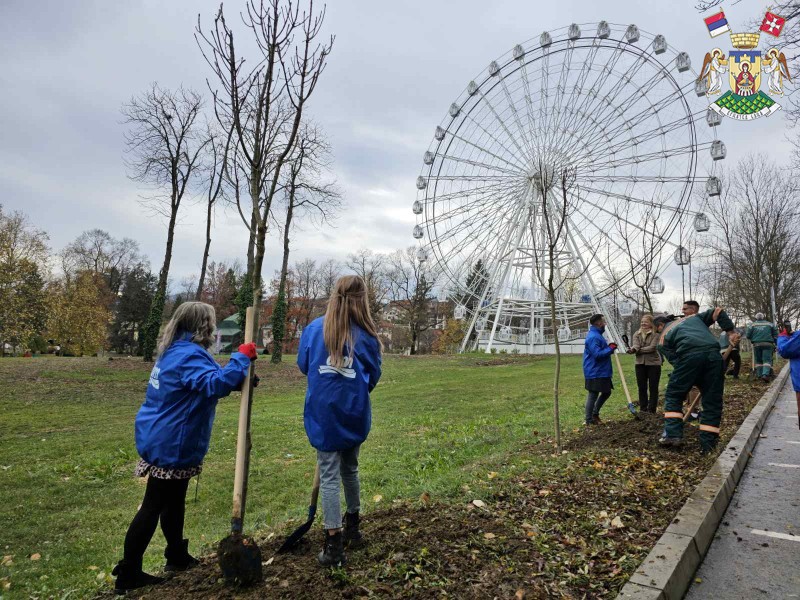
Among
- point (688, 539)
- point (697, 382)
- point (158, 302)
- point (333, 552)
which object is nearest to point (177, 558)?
point (333, 552)

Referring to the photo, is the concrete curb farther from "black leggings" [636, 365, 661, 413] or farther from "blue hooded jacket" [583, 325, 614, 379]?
"black leggings" [636, 365, 661, 413]

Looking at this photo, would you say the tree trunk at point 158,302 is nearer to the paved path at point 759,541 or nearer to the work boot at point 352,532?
A: the work boot at point 352,532

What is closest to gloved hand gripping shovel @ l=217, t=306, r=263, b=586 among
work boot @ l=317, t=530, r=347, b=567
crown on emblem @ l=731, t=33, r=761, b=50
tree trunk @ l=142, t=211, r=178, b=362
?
work boot @ l=317, t=530, r=347, b=567

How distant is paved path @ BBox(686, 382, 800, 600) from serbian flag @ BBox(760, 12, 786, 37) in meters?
6.67

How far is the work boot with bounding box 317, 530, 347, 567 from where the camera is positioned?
3.34 m

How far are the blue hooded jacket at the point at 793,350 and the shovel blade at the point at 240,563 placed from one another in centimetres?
692

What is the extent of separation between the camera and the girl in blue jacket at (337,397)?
3438mm

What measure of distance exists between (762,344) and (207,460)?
15147 mm

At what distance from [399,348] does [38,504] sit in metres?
71.2

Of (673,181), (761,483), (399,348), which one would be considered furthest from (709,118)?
(399,348)

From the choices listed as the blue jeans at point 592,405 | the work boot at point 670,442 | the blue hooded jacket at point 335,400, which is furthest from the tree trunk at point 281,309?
the blue hooded jacket at point 335,400

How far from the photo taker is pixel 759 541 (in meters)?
4.18

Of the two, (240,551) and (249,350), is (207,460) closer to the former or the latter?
(240,551)

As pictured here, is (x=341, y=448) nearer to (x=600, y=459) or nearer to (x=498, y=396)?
(x=600, y=459)
